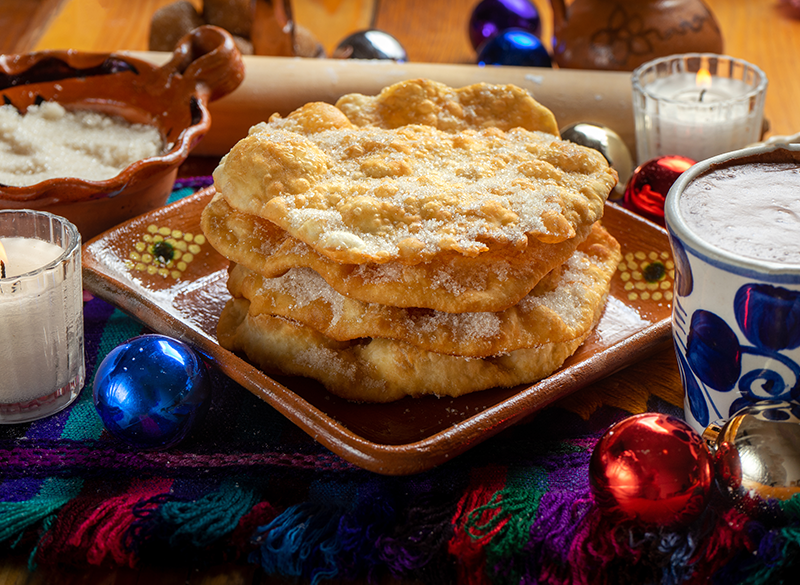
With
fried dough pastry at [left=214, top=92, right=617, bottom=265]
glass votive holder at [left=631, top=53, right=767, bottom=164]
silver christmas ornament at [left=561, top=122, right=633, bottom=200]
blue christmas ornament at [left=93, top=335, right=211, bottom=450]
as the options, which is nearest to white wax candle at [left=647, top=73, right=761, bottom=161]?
Result: glass votive holder at [left=631, top=53, right=767, bottom=164]

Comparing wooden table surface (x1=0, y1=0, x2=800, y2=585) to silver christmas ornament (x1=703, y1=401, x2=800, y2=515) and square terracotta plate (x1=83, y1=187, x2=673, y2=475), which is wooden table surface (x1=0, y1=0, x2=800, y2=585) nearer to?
square terracotta plate (x1=83, y1=187, x2=673, y2=475)

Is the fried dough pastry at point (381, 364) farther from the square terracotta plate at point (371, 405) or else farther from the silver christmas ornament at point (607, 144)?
the silver christmas ornament at point (607, 144)

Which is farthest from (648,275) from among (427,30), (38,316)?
(427,30)

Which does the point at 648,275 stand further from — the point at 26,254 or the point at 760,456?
the point at 26,254

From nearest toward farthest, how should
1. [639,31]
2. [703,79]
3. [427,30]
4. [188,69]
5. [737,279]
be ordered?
[737,279]
[188,69]
[703,79]
[639,31]
[427,30]

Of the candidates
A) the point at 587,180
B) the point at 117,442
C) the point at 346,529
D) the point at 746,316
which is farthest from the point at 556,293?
the point at 117,442
